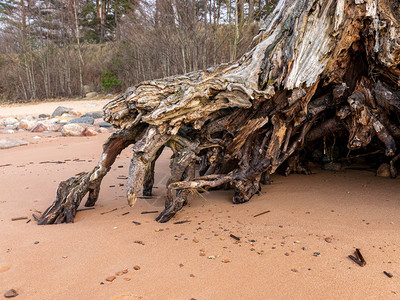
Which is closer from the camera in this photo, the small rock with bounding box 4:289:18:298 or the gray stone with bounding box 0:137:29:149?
the small rock with bounding box 4:289:18:298

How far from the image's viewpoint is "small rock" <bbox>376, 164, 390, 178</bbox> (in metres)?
4.09

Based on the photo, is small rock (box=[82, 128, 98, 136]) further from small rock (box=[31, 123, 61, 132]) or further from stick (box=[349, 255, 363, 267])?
stick (box=[349, 255, 363, 267])

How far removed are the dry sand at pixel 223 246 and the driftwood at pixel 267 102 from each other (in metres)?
0.34

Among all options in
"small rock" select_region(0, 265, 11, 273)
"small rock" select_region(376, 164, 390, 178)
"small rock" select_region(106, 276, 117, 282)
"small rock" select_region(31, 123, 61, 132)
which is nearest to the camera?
"small rock" select_region(106, 276, 117, 282)

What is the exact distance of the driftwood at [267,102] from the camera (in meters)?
3.10

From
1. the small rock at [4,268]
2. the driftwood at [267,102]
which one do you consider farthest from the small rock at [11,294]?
the driftwood at [267,102]

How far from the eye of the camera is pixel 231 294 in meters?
2.03

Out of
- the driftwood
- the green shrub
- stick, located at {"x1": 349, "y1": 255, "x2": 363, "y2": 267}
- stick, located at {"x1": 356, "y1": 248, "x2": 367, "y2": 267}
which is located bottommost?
stick, located at {"x1": 349, "y1": 255, "x2": 363, "y2": 267}

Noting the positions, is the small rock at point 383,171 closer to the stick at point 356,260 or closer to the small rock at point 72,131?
the stick at point 356,260

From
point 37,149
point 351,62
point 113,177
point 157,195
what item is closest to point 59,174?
point 113,177

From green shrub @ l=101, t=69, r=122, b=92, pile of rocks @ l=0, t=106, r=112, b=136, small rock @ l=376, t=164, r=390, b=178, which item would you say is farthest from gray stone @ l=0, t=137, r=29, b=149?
green shrub @ l=101, t=69, r=122, b=92

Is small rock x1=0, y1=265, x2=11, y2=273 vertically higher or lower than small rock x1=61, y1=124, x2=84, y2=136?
lower

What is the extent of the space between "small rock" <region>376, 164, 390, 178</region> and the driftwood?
55 cm

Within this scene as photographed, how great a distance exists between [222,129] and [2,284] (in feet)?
7.58
